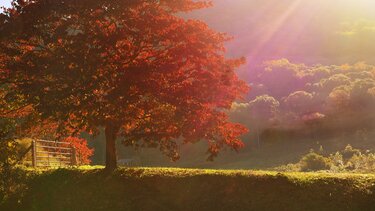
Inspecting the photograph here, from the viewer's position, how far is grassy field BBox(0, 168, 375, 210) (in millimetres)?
11484

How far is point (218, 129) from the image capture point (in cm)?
1330

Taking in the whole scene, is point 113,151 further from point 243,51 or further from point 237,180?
point 243,51

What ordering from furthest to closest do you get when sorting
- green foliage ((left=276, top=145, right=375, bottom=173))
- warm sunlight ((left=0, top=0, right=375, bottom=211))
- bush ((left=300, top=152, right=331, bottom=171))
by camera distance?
bush ((left=300, top=152, right=331, bottom=171)), green foliage ((left=276, top=145, right=375, bottom=173)), warm sunlight ((left=0, top=0, right=375, bottom=211))

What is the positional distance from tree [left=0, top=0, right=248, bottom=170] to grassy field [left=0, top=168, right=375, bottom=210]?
1.55 m

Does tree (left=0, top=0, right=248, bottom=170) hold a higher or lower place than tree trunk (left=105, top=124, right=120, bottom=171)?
higher

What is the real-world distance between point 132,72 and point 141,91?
2.06ft

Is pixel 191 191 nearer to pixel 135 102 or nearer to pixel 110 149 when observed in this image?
pixel 135 102

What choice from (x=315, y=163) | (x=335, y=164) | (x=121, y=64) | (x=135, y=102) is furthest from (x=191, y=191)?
(x=335, y=164)

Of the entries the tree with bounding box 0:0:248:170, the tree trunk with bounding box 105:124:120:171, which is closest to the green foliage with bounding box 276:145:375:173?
the tree trunk with bounding box 105:124:120:171

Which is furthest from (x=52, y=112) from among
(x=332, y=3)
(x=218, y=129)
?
(x=332, y=3)

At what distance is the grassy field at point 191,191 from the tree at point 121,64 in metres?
1.55

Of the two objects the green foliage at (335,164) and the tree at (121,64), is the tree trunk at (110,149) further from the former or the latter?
the green foliage at (335,164)

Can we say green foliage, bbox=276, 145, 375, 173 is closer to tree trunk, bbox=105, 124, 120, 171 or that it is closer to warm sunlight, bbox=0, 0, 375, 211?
warm sunlight, bbox=0, 0, 375, 211

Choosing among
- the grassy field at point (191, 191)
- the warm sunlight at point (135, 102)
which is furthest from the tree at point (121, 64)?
the grassy field at point (191, 191)
